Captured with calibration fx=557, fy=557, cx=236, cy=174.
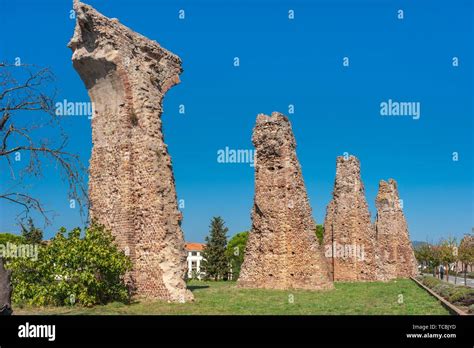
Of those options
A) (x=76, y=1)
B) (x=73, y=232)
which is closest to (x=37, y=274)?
(x=73, y=232)

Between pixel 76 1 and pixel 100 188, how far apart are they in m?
6.44

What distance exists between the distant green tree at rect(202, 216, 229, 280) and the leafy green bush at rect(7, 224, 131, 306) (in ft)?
98.1

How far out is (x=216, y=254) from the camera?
4797cm

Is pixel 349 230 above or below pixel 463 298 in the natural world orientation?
above

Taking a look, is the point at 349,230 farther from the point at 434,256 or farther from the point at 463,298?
the point at 434,256

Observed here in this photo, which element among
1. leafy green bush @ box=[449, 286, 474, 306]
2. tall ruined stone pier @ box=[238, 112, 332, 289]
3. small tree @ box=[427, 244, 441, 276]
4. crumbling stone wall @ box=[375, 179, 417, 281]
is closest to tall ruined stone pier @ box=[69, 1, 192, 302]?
tall ruined stone pier @ box=[238, 112, 332, 289]

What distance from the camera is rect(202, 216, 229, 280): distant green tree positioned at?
47500 mm

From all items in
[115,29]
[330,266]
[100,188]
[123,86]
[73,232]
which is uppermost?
[115,29]

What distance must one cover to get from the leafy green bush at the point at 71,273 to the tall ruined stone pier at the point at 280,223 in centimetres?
838

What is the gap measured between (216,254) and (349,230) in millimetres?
15788

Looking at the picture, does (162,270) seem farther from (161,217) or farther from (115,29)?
(115,29)

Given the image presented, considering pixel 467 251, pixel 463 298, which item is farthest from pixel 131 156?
pixel 467 251
